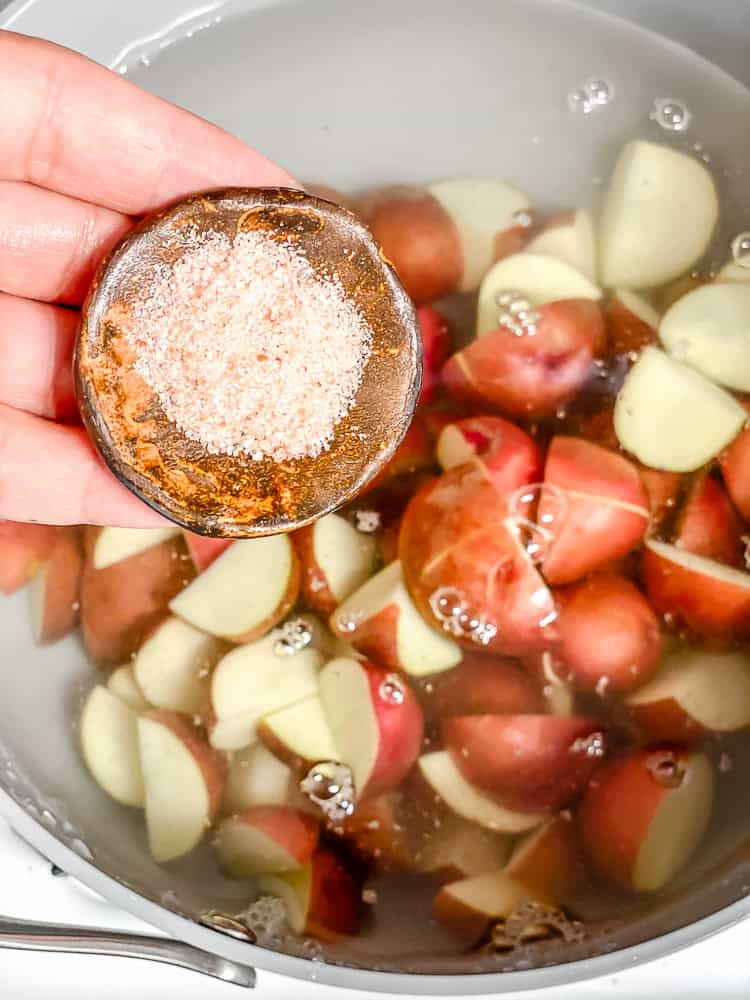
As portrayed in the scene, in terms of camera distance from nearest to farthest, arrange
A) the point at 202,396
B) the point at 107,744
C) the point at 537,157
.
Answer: the point at 202,396
the point at 107,744
the point at 537,157

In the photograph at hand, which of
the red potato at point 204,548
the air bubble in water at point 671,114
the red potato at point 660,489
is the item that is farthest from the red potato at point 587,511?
the air bubble in water at point 671,114

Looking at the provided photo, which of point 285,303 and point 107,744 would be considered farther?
point 107,744

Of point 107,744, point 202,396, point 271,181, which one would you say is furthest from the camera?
point 107,744

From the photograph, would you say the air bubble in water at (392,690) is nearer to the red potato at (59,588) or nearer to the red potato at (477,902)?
the red potato at (477,902)

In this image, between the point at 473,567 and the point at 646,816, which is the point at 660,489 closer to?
the point at 473,567

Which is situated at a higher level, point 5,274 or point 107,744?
point 5,274

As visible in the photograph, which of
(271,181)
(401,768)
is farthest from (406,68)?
(401,768)

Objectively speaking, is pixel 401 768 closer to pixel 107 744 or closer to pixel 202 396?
pixel 107 744

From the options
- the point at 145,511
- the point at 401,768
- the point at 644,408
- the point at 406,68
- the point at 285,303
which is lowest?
the point at 401,768
